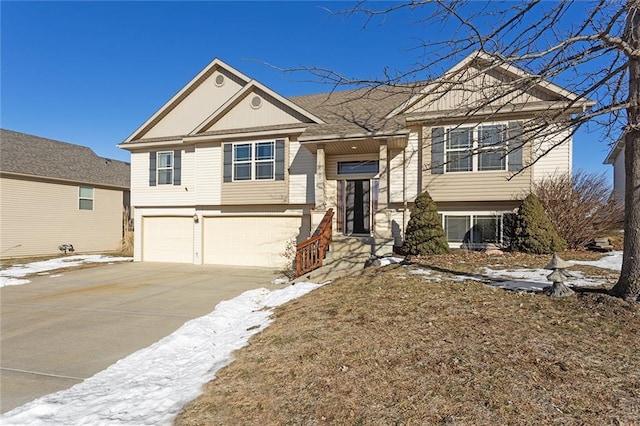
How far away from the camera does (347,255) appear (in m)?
9.91

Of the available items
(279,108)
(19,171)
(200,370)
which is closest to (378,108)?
(279,108)

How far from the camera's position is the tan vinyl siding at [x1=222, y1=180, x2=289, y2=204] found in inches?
500

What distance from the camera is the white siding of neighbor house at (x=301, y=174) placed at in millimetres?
12570

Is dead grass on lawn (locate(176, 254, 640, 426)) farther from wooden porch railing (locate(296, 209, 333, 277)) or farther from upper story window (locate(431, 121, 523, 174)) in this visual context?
upper story window (locate(431, 121, 523, 174))

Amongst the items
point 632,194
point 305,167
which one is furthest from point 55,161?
point 632,194

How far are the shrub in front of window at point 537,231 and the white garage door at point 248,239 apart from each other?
24.4ft

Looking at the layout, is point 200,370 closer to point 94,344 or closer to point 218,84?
point 94,344

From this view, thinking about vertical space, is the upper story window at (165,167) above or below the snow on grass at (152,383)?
above

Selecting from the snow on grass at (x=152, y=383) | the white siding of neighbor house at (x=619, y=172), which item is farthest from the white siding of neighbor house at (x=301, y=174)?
the white siding of neighbor house at (x=619, y=172)

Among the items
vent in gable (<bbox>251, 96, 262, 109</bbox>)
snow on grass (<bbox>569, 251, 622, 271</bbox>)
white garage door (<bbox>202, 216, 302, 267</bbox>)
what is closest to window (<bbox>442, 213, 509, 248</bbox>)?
snow on grass (<bbox>569, 251, 622, 271</bbox>)

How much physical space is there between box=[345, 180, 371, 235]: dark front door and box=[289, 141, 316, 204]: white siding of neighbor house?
1.37 m

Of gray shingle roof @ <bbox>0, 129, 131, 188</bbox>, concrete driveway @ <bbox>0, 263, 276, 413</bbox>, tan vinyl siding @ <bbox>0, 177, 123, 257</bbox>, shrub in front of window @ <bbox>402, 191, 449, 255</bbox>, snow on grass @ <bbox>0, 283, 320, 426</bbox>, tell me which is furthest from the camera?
gray shingle roof @ <bbox>0, 129, 131, 188</bbox>

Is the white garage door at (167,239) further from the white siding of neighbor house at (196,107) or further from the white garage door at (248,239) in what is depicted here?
the white siding of neighbor house at (196,107)

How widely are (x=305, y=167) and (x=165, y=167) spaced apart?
6.68m
